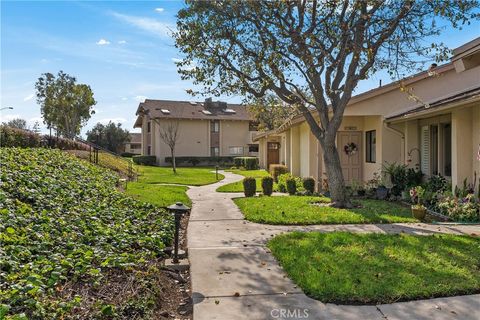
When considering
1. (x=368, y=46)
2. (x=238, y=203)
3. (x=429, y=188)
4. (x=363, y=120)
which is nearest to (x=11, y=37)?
(x=238, y=203)

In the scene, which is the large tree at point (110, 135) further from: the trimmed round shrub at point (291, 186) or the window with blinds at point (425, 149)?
the window with blinds at point (425, 149)

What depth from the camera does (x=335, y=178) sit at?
1115 centimetres

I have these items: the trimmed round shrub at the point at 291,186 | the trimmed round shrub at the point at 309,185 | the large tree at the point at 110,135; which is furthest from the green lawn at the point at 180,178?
the large tree at the point at 110,135

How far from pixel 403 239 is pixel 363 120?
10.0 metres

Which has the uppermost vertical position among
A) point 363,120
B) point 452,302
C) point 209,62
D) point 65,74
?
point 65,74

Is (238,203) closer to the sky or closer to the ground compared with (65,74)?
closer to the ground

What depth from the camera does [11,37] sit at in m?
6.64

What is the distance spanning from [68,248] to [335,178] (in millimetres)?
7899

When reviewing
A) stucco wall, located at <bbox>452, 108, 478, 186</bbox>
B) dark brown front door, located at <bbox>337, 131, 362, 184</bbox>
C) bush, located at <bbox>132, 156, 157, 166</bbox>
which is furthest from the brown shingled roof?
stucco wall, located at <bbox>452, 108, 478, 186</bbox>

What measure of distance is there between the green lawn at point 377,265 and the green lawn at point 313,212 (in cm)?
161

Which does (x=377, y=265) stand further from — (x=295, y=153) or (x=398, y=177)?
(x=295, y=153)

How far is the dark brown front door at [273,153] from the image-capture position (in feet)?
102

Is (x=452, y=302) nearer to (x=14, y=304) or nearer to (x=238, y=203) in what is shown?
(x=14, y=304)

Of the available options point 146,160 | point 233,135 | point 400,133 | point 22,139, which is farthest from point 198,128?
point 400,133
